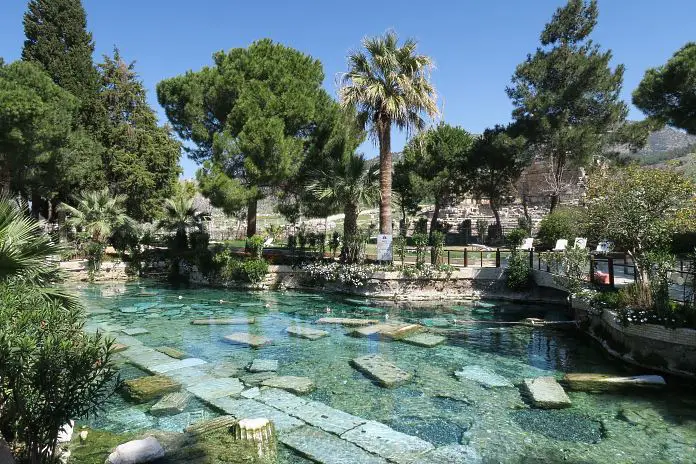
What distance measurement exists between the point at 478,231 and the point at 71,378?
99.8 ft

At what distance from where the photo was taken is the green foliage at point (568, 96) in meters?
27.6

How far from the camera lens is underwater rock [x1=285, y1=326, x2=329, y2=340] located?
479 inches

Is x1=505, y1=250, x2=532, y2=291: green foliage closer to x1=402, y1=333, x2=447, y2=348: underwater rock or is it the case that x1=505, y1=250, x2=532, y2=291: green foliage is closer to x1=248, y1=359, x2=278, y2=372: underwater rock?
x1=402, y1=333, x2=447, y2=348: underwater rock

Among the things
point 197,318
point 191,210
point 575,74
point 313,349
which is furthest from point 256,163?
point 575,74

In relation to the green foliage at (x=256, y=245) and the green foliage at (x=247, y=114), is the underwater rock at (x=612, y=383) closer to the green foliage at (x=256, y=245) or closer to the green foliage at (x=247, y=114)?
the green foliage at (x=256, y=245)

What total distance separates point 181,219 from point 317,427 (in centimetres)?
1941

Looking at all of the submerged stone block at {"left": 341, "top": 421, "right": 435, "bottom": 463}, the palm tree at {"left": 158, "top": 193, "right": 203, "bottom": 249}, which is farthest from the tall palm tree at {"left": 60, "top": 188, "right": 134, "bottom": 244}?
the submerged stone block at {"left": 341, "top": 421, "right": 435, "bottom": 463}

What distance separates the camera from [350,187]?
62.0ft

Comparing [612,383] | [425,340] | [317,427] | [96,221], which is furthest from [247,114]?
[612,383]

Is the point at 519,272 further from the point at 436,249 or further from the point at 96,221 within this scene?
the point at 96,221

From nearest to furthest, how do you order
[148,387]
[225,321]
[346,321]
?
[148,387] → [346,321] → [225,321]

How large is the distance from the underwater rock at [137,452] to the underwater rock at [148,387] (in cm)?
246

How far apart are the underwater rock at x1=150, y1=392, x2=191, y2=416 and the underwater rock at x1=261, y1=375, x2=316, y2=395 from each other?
140 cm

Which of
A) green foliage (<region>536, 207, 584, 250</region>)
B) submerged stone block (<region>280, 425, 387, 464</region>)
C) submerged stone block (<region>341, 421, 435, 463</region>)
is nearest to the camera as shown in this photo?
submerged stone block (<region>280, 425, 387, 464</region>)
